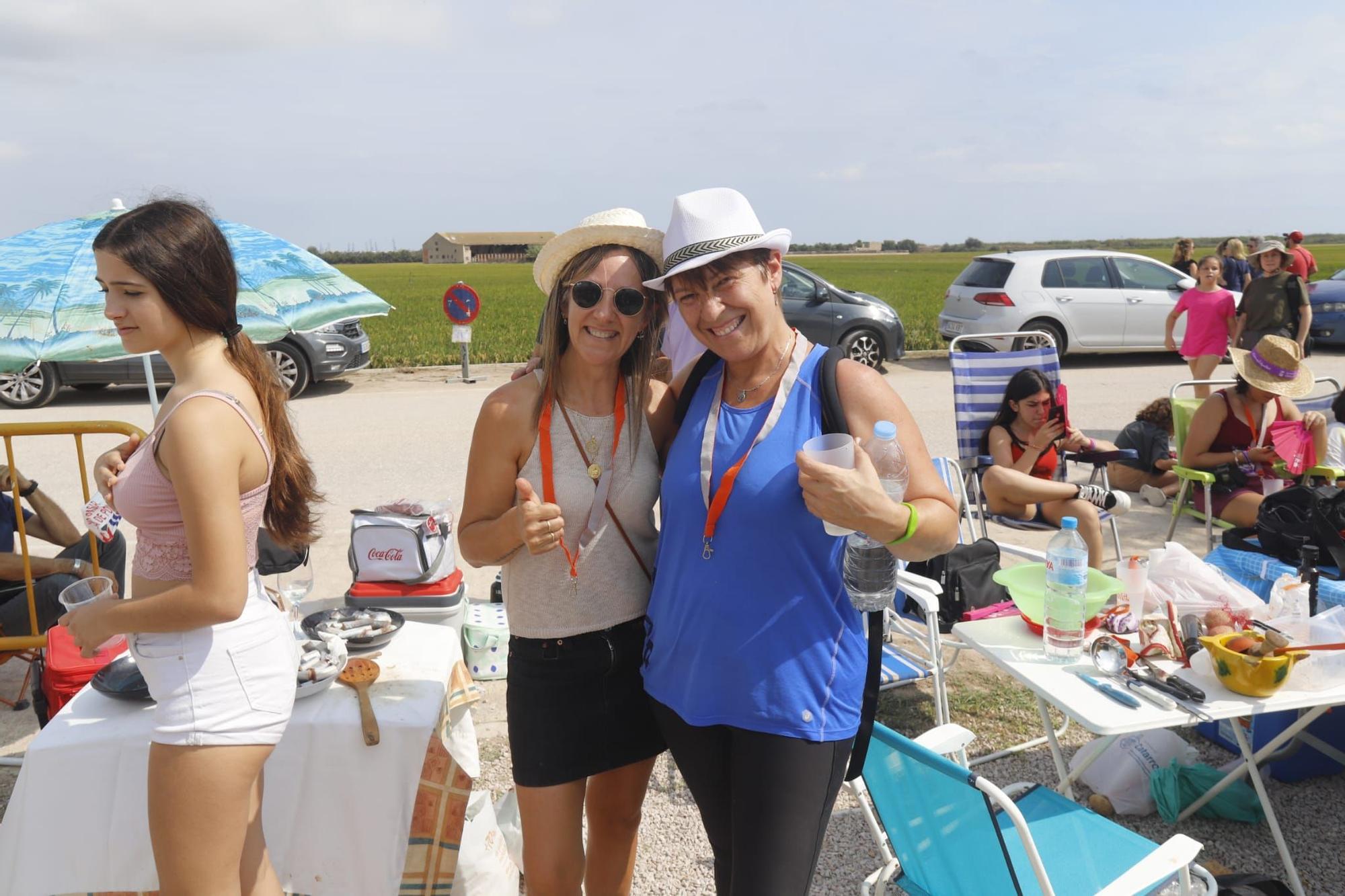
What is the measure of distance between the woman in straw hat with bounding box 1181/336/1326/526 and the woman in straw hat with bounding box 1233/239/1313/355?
4.00 metres

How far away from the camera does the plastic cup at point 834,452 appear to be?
176 centimetres

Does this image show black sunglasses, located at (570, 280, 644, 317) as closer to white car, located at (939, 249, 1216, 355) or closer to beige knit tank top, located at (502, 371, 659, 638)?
beige knit tank top, located at (502, 371, 659, 638)

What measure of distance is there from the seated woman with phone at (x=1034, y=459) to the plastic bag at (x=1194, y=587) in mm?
1753

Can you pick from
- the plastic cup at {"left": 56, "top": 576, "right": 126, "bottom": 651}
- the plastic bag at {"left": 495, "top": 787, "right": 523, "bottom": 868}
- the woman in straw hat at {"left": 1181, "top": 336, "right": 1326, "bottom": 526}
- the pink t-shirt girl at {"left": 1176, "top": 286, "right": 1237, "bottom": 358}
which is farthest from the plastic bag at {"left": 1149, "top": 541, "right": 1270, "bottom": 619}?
the pink t-shirt girl at {"left": 1176, "top": 286, "right": 1237, "bottom": 358}

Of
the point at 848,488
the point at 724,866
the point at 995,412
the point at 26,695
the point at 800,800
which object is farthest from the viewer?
the point at 995,412

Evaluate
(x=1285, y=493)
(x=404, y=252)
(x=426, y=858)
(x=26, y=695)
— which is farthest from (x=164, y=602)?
(x=404, y=252)

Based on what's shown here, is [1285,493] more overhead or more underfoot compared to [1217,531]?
more overhead

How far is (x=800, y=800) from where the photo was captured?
1.86m

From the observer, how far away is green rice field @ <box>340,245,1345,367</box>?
54.9 feet

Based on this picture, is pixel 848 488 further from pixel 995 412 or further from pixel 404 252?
pixel 404 252

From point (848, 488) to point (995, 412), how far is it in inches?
169

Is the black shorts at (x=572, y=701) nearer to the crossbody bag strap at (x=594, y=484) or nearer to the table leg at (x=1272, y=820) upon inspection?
the crossbody bag strap at (x=594, y=484)

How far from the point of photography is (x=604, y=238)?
211 centimetres

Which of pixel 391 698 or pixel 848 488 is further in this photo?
pixel 391 698
